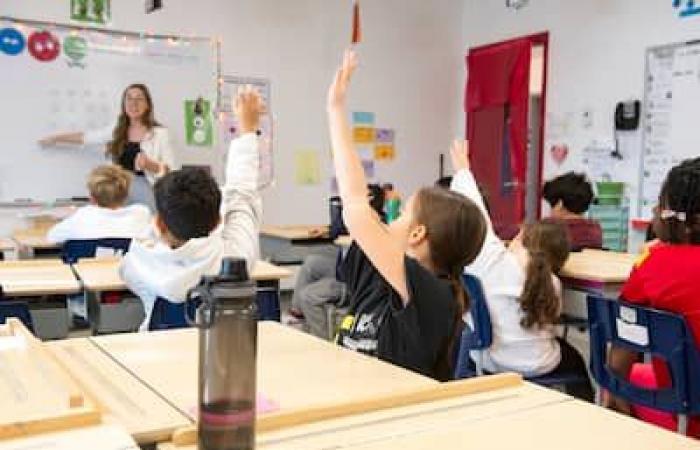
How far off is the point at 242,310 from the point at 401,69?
20.3 feet

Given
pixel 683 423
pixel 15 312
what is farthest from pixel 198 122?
pixel 683 423

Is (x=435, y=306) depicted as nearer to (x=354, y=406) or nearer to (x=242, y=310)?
(x=354, y=406)

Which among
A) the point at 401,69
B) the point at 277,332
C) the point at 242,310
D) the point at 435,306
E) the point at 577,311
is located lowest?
the point at 577,311

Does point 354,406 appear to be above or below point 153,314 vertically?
above

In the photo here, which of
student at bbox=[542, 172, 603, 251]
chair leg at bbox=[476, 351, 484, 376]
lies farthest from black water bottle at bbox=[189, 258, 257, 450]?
student at bbox=[542, 172, 603, 251]

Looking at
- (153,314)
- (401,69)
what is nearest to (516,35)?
(401,69)

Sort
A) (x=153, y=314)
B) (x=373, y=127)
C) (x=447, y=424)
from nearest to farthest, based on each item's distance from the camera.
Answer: (x=447, y=424)
(x=153, y=314)
(x=373, y=127)

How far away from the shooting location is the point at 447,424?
1097 mm

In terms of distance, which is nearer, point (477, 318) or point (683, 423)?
point (683, 423)

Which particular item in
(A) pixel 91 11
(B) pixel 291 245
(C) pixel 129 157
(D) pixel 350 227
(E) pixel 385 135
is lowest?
→ (B) pixel 291 245

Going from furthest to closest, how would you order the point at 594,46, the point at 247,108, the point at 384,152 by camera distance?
the point at 384,152 → the point at 594,46 → the point at 247,108

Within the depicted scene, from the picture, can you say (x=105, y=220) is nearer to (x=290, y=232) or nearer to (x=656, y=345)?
(x=290, y=232)

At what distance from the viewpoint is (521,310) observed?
102 inches

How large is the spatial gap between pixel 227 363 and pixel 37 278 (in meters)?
2.18
